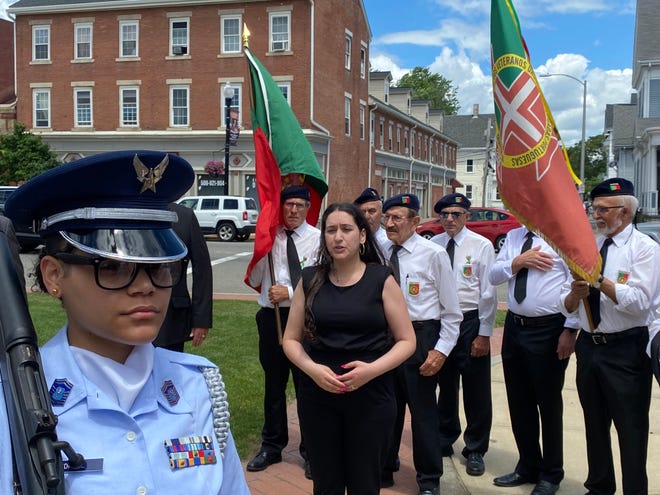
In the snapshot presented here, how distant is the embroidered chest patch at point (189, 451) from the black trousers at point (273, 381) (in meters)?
3.27

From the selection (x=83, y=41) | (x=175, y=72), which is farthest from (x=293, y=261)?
(x=83, y=41)

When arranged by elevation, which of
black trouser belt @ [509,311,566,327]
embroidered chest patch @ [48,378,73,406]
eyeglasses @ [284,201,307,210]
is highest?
eyeglasses @ [284,201,307,210]

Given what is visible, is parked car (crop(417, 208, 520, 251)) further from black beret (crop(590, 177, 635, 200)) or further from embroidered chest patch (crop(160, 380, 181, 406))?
embroidered chest patch (crop(160, 380, 181, 406))

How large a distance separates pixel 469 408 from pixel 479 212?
18.5m

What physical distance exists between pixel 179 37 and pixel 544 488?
31117 millimetres

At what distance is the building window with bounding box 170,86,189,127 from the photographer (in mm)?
32094

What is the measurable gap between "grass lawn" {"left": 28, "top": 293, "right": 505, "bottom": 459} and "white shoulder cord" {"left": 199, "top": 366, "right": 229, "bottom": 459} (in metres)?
3.41

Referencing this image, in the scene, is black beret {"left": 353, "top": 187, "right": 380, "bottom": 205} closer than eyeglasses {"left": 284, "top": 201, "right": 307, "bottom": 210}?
No

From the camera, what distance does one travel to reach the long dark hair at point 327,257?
12.1 feet

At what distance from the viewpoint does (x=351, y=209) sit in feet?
12.4

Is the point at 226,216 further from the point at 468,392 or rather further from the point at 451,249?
the point at 468,392

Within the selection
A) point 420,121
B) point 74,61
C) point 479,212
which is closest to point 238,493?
point 479,212

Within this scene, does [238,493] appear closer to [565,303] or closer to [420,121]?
[565,303]

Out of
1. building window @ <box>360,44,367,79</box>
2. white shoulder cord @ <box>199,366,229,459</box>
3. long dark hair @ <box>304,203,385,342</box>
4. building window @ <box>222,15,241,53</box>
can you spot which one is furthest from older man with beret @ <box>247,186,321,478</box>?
building window @ <box>360,44,367,79</box>
